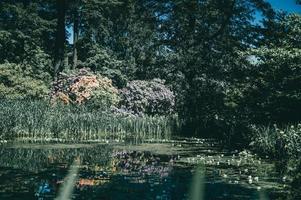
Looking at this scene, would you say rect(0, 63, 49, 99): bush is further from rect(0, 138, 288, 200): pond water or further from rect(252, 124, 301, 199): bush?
rect(252, 124, 301, 199): bush

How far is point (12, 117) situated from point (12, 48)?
1656 cm

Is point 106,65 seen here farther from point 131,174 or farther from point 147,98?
point 131,174

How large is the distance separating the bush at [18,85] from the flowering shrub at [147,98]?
5.51m

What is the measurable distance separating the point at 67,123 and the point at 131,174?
12371mm

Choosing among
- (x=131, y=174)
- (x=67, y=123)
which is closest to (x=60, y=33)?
(x=67, y=123)

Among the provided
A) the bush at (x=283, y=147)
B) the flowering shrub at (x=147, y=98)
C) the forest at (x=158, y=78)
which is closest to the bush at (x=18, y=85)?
the forest at (x=158, y=78)

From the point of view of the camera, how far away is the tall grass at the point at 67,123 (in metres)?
25.3

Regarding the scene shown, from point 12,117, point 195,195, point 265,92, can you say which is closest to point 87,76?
point 12,117

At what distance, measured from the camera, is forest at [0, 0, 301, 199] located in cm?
2197

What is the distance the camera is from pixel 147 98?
33438mm

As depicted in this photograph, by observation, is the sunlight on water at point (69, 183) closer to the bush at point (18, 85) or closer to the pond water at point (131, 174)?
the pond water at point (131, 174)

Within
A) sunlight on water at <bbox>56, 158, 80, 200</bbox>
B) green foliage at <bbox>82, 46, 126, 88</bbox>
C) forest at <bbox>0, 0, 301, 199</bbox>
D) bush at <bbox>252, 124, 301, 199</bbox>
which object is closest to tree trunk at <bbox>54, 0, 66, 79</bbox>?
forest at <bbox>0, 0, 301, 199</bbox>

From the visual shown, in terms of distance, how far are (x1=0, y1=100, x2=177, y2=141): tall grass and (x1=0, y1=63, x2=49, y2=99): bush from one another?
18.9 ft

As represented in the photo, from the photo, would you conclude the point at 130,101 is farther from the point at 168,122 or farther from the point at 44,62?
the point at 44,62
